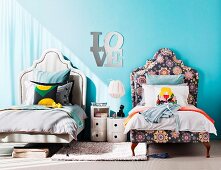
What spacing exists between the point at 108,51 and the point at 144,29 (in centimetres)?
65

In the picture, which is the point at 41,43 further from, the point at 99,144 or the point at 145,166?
the point at 145,166

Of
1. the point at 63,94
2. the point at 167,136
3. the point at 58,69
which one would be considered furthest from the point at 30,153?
the point at 58,69

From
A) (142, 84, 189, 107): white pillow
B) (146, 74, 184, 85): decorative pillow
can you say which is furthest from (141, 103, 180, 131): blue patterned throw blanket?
(146, 74, 184, 85): decorative pillow

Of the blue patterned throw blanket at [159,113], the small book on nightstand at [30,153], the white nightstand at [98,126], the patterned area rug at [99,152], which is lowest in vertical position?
the patterned area rug at [99,152]

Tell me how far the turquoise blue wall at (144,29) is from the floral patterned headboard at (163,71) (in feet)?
0.36

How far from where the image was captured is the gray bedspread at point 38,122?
15.8 feet

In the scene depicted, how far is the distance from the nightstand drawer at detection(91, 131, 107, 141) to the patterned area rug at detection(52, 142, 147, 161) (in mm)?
238

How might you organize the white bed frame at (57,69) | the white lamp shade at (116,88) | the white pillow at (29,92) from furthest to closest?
the white bed frame at (57,69) < the white lamp shade at (116,88) < the white pillow at (29,92)

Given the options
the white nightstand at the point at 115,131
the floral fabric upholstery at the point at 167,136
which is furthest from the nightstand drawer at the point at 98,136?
the floral fabric upholstery at the point at 167,136

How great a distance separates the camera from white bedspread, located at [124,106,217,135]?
487 centimetres

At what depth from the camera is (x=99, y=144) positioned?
577 centimetres

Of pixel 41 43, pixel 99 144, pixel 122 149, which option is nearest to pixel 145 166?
pixel 122 149

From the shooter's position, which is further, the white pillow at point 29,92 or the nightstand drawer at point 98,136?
the nightstand drawer at point 98,136

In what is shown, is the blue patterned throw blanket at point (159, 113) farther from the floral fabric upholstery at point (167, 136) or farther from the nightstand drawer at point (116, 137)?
the nightstand drawer at point (116, 137)
